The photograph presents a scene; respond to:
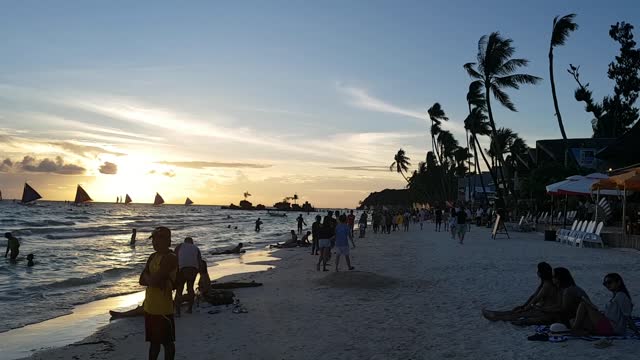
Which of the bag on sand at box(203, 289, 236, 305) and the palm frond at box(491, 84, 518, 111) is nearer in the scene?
the bag on sand at box(203, 289, 236, 305)

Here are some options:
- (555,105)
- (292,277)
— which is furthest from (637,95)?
(292,277)

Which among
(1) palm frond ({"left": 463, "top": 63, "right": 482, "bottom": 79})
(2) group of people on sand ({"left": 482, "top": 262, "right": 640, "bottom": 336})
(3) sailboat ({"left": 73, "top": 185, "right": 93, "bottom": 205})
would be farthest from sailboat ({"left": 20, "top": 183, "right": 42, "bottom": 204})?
(2) group of people on sand ({"left": 482, "top": 262, "right": 640, "bottom": 336})

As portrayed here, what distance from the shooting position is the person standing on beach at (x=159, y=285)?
215 inches

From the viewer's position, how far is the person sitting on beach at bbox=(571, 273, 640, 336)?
6.83 m

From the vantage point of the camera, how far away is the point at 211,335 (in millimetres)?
8430

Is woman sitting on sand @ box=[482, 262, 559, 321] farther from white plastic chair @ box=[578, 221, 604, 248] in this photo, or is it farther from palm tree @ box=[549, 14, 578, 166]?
palm tree @ box=[549, 14, 578, 166]

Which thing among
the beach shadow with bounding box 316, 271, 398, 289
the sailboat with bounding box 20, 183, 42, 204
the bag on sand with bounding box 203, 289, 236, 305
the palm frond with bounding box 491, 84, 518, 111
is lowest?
the bag on sand with bounding box 203, 289, 236, 305

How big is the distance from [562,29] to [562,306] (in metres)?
32.9

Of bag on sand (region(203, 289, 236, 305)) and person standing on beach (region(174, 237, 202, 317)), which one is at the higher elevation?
person standing on beach (region(174, 237, 202, 317))

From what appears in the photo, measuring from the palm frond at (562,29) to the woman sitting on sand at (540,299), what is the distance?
32.0 m

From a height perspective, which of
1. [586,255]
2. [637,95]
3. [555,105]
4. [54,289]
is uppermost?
[637,95]

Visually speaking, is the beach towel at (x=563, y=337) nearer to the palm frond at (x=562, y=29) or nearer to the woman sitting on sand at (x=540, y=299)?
the woman sitting on sand at (x=540, y=299)

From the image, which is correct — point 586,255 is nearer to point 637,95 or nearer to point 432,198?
point 637,95

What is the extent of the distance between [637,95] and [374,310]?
50773 millimetres
